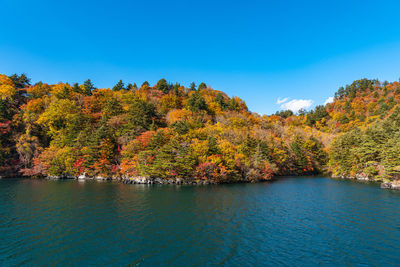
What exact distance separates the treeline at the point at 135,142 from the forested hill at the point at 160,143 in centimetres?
23

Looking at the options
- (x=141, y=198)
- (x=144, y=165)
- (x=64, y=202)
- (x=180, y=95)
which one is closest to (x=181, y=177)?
(x=144, y=165)

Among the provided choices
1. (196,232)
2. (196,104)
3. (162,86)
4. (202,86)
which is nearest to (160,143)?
(196,104)

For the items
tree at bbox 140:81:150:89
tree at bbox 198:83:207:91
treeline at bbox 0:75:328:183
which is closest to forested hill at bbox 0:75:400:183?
treeline at bbox 0:75:328:183

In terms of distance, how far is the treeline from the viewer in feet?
149

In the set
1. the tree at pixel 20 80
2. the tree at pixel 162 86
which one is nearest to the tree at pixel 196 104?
the tree at pixel 162 86

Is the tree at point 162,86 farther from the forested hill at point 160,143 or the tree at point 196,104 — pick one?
the tree at point 196,104

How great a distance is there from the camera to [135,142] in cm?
5209

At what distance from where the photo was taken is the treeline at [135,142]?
45.3 metres

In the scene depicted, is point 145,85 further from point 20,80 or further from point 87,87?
point 20,80

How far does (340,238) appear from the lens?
16.0 meters

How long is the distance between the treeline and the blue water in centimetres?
1801

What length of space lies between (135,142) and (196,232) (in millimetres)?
39266

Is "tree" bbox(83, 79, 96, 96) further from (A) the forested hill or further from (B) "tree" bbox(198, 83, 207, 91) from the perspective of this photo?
Answer: (B) "tree" bbox(198, 83, 207, 91)

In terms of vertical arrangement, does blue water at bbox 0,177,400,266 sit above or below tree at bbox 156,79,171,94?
below
